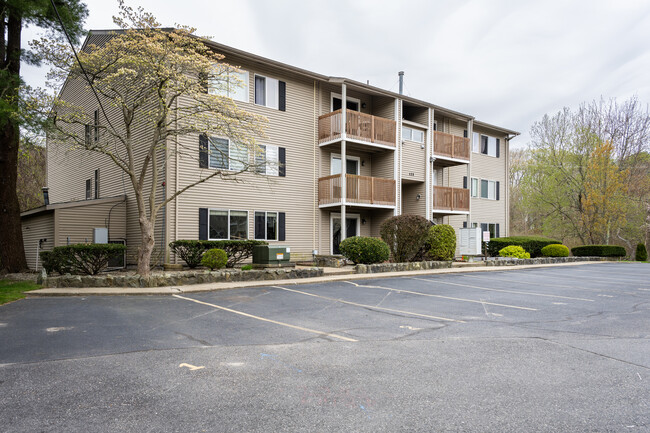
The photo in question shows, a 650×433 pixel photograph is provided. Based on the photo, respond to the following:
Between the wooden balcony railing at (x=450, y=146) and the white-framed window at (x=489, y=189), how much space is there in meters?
4.65

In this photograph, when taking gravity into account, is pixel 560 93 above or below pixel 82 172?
above

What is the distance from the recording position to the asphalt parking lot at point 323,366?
3570mm

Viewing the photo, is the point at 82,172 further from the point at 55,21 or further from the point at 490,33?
the point at 490,33

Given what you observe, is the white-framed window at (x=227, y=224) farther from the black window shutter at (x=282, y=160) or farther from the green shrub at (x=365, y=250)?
the green shrub at (x=365, y=250)

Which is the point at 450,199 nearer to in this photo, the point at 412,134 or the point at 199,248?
the point at 412,134

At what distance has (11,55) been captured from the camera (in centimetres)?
1505

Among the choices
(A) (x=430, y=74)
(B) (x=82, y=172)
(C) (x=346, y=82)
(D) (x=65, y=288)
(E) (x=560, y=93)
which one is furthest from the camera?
(A) (x=430, y=74)

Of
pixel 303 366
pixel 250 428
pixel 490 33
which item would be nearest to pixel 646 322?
pixel 303 366

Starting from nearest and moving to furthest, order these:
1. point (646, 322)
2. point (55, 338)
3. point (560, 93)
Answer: point (55, 338), point (646, 322), point (560, 93)

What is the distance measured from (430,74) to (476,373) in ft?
127

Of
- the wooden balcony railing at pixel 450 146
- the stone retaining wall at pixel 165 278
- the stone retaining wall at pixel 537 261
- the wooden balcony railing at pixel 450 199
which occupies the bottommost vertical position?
the stone retaining wall at pixel 537 261

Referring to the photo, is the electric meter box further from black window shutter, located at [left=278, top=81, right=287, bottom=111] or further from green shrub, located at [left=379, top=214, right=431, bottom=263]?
black window shutter, located at [left=278, top=81, right=287, bottom=111]

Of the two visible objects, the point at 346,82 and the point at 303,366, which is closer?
the point at 303,366

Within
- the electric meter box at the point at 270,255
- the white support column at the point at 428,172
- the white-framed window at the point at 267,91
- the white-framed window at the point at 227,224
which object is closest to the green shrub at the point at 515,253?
the white support column at the point at 428,172
